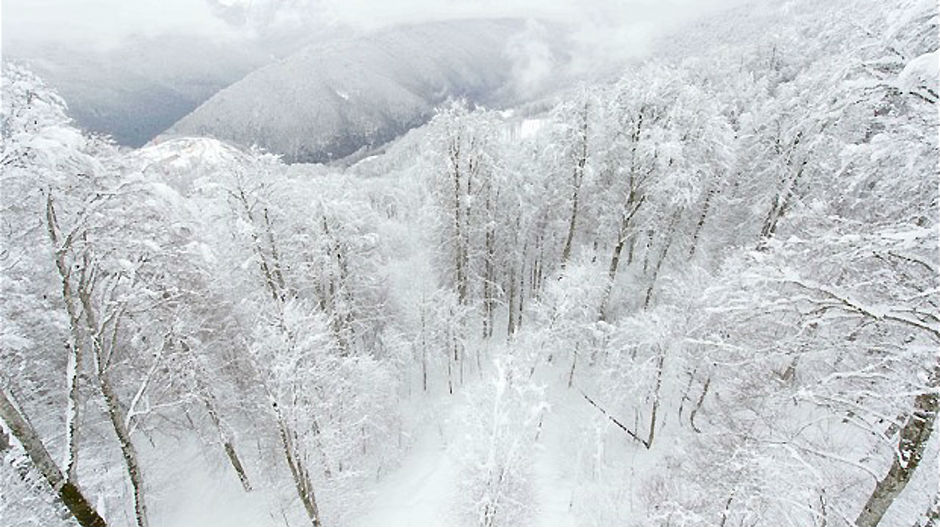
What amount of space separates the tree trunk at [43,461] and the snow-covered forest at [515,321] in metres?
0.03

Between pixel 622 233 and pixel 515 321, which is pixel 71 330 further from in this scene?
pixel 515 321

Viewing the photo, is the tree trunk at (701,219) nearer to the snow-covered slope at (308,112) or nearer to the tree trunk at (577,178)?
the tree trunk at (577,178)

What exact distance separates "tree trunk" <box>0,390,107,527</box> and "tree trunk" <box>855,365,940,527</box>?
9.20 meters

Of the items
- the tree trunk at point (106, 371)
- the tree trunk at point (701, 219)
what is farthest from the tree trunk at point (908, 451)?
the tree trunk at point (701, 219)

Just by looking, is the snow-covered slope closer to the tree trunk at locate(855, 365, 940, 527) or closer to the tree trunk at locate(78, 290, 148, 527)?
the tree trunk at locate(78, 290, 148, 527)

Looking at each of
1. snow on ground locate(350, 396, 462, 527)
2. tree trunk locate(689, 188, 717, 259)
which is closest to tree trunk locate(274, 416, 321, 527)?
snow on ground locate(350, 396, 462, 527)

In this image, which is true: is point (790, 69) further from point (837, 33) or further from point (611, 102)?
point (837, 33)

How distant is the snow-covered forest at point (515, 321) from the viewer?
4.76 metres

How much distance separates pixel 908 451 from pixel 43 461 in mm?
9558

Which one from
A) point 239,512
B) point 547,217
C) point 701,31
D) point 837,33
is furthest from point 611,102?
point 701,31

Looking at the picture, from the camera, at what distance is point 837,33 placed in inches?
210

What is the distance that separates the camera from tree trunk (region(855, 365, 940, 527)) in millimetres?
4604

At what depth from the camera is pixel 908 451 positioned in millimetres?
4906

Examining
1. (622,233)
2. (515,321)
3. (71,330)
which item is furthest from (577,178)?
(71,330)
